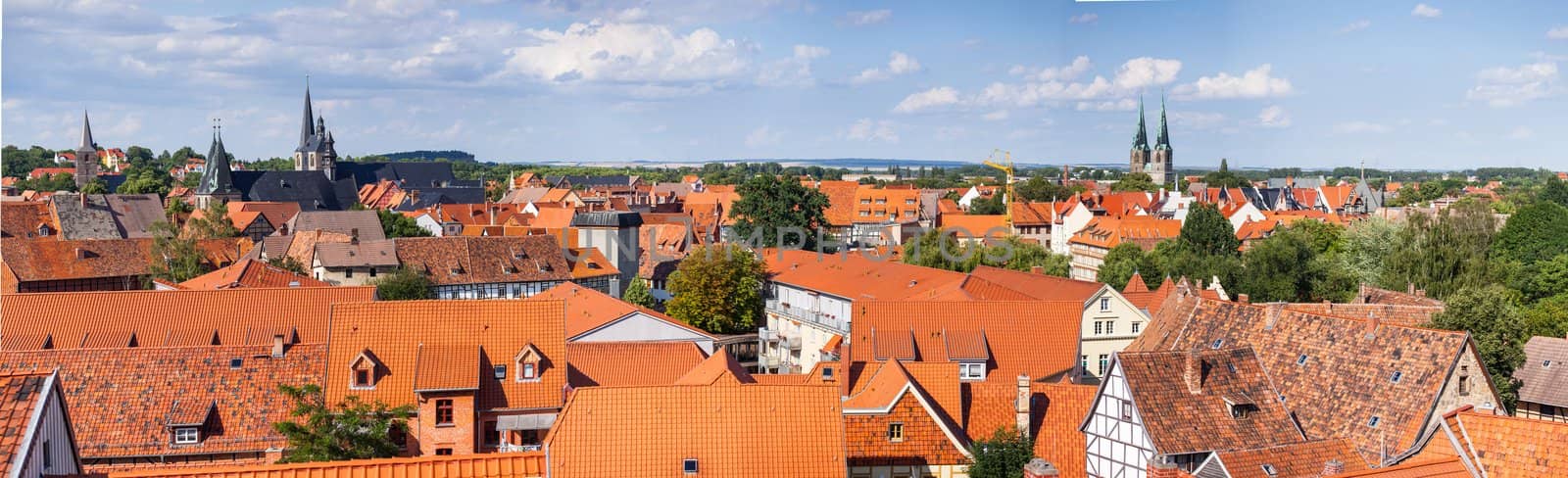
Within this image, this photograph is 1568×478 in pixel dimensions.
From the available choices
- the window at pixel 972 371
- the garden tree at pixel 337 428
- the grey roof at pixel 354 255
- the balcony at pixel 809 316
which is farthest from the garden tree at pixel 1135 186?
the garden tree at pixel 337 428

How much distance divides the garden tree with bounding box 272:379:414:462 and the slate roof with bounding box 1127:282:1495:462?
1041 cm

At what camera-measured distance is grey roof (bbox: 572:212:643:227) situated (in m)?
44.3

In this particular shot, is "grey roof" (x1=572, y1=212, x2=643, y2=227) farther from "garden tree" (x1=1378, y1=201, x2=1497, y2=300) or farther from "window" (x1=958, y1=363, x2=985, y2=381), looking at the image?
"garden tree" (x1=1378, y1=201, x2=1497, y2=300)

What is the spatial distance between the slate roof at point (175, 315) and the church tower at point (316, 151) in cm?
8297

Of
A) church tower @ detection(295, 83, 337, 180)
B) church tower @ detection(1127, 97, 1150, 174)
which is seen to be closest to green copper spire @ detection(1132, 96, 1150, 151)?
church tower @ detection(1127, 97, 1150, 174)

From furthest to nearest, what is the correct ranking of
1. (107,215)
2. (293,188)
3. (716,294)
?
1. (293,188)
2. (107,215)
3. (716,294)

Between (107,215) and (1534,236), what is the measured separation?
51540 millimetres

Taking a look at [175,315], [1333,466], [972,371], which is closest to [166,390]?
[175,315]

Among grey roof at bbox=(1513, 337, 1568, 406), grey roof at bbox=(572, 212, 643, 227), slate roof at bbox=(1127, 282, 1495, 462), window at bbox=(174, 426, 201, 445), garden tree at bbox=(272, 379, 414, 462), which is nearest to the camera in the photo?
garden tree at bbox=(272, 379, 414, 462)

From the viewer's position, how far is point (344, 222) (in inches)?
2186

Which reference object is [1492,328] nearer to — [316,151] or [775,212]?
[775,212]

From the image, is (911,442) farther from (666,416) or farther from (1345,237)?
(1345,237)

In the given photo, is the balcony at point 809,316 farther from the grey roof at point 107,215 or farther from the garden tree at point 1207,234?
the grey roof at point 107,215

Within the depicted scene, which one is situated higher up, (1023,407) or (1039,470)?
(1039,470)
